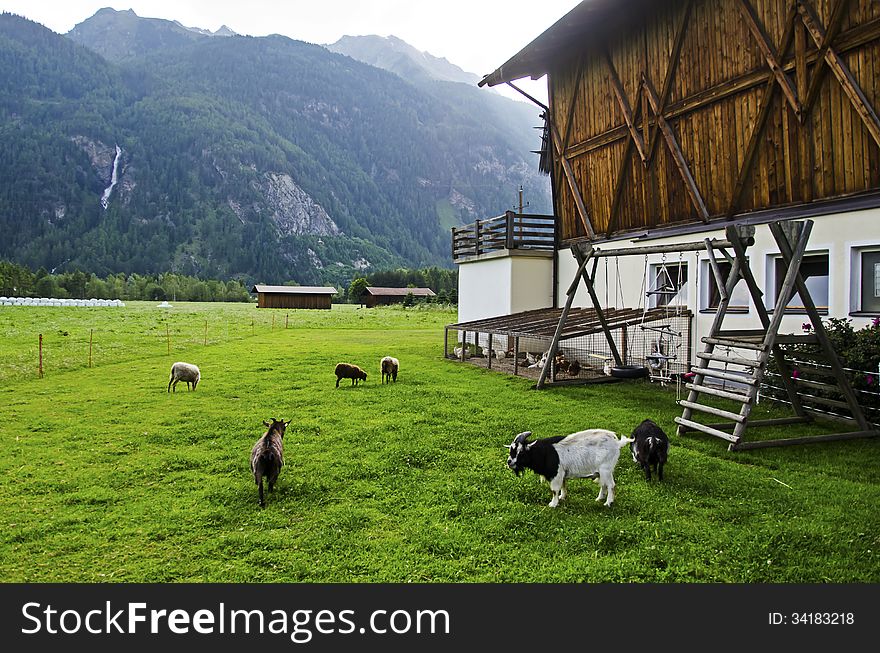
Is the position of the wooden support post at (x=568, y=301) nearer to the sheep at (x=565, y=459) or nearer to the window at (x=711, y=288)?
the window at (x=711, y=288)

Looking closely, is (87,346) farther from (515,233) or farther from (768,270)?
(768,270)

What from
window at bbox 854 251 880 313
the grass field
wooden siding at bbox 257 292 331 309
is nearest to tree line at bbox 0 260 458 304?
wooden siding at bbox 257 292 331 309

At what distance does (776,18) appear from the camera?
13977 mm

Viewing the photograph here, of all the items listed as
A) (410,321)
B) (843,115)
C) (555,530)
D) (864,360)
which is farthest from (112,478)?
(410,321)

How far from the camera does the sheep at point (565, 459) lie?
7078 mm

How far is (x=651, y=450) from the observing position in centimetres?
809

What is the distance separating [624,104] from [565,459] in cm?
1555

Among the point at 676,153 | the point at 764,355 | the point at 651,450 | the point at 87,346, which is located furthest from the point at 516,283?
the point at 87,346

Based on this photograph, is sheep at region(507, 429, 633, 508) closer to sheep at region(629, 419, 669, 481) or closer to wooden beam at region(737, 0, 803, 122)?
sheep at region(629, 419, 669, 481)

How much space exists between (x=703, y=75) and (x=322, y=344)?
20.4 m

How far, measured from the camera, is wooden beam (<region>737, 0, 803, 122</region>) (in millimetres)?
13664

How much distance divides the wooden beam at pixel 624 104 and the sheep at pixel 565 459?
45.3ft

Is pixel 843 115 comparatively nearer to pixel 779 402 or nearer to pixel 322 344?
pixel 779 402

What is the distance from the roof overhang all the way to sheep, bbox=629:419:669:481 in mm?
14571
